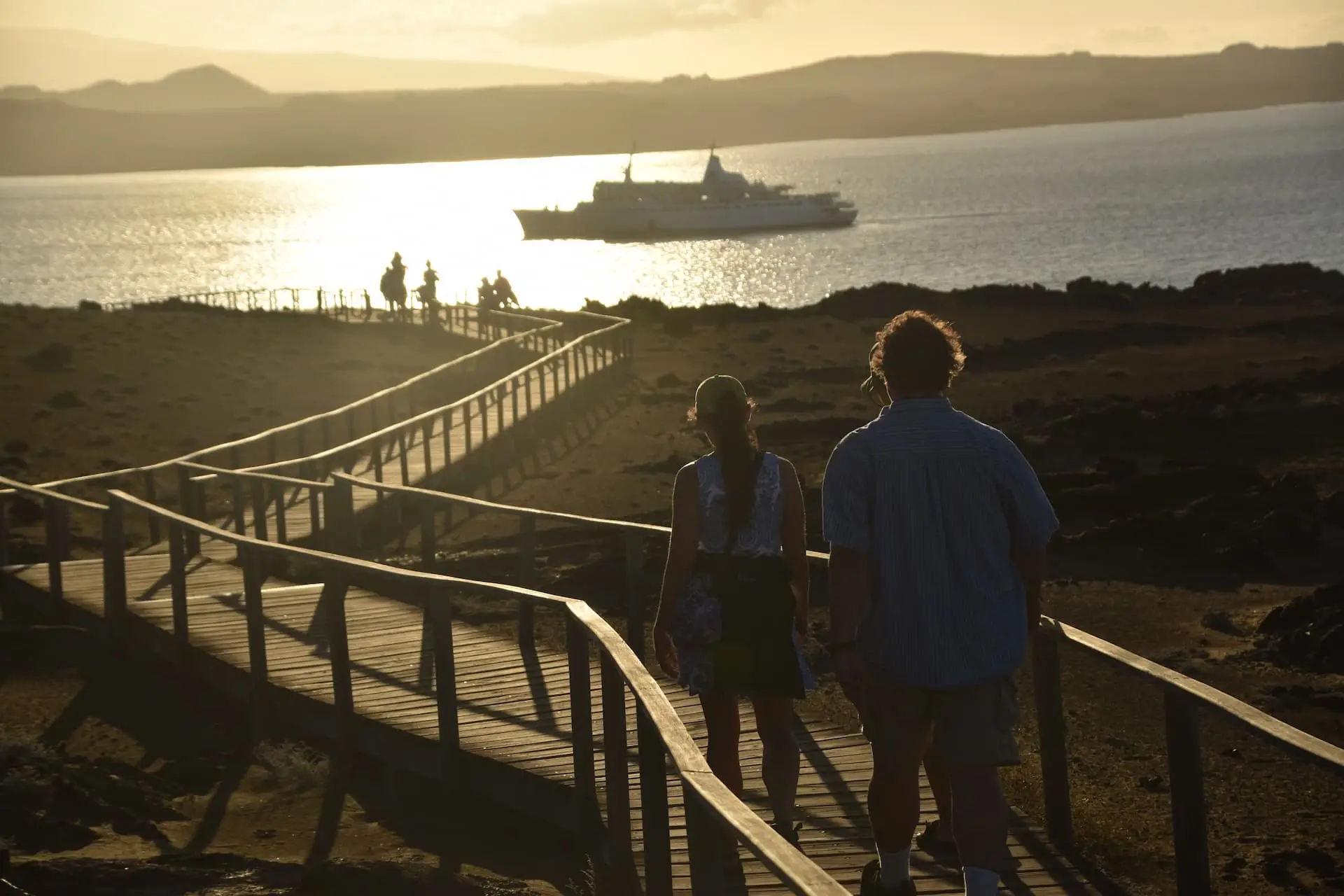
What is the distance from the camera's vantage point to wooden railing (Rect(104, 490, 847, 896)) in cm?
393

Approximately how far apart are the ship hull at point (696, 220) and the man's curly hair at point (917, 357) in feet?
404

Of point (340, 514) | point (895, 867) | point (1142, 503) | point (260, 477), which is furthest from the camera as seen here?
point (1142, 503)

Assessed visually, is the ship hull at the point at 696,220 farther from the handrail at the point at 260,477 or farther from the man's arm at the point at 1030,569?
the man's arm at the point at 1030,569

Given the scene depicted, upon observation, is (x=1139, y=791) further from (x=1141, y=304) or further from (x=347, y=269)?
(x=347, y=269)

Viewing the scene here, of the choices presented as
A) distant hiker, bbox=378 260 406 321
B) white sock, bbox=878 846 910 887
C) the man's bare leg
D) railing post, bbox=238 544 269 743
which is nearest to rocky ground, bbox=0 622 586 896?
railing post, bbox=238 544 269 743

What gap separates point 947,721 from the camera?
4.70m

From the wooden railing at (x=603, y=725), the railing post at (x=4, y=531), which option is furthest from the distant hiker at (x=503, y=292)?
the wooden railing at (x=603, y=725)

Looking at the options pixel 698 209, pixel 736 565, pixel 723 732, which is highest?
pixel 698 209

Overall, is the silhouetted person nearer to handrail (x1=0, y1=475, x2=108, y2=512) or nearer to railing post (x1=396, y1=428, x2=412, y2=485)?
railing post (x1=396, y1=428, x2=412, y2=485)

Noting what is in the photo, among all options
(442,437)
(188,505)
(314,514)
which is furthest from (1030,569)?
(442,437)

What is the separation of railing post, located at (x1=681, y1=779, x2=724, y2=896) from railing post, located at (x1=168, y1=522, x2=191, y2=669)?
21.6 ft

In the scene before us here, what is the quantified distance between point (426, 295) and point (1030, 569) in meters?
38.8

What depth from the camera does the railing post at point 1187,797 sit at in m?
5.07

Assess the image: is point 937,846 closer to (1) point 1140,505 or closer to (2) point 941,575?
(2) point 941,575
